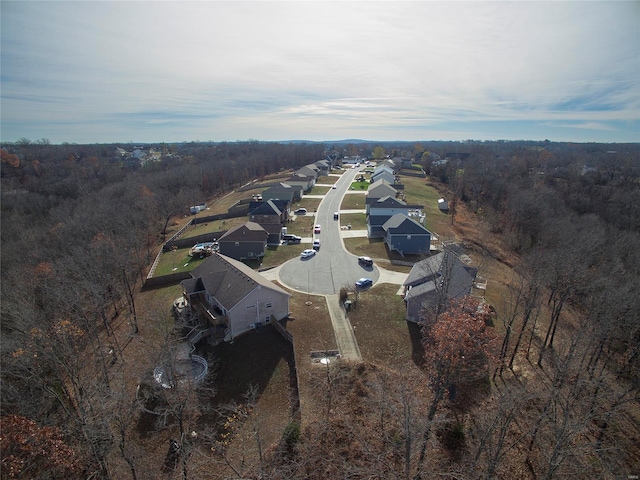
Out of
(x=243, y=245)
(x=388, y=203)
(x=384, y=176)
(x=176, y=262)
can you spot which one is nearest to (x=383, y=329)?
(x=243, y=245)

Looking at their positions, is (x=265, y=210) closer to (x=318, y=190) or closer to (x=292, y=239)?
(x=292, y=239)

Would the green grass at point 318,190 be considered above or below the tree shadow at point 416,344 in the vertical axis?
above

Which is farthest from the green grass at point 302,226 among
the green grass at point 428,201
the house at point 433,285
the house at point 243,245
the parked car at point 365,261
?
the house at point 433,285

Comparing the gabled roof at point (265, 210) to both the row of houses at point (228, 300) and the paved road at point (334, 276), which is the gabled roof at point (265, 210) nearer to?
the paved road at point (334, 276)

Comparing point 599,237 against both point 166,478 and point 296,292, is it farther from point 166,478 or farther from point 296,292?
point 166,478

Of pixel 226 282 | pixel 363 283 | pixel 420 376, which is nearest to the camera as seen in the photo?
pixel 420 376

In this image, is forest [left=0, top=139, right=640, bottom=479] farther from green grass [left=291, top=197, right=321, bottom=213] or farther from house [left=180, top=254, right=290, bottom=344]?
green grass [left=291, top=197, right=321, bottom=213]
